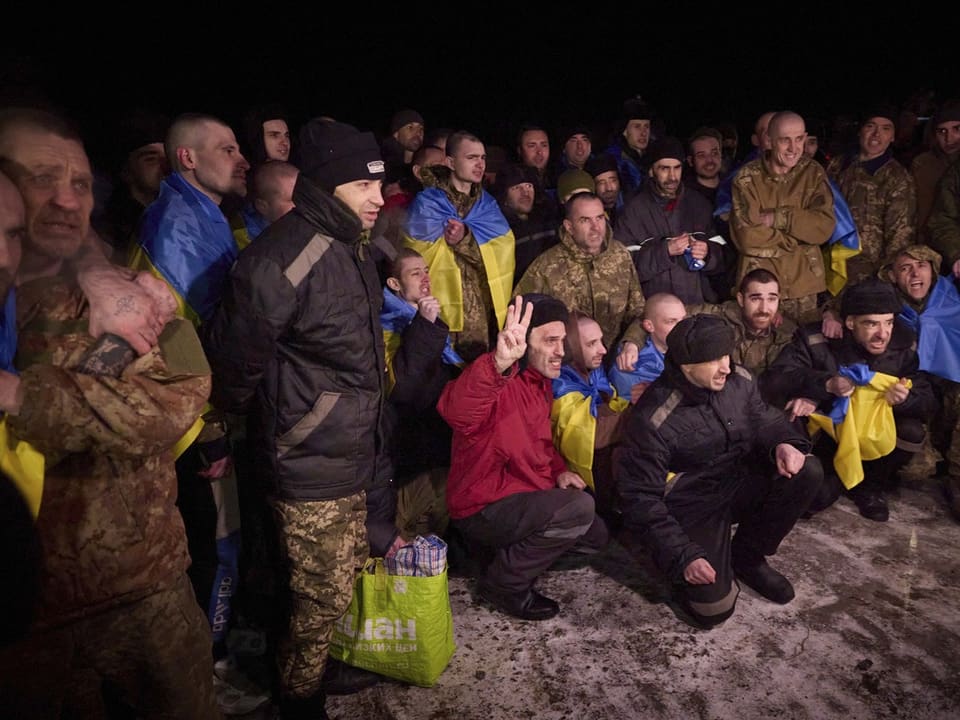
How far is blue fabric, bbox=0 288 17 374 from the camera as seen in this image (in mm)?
1744

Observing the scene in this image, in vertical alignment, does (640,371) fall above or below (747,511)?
above

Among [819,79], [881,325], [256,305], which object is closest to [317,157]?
[256,305]

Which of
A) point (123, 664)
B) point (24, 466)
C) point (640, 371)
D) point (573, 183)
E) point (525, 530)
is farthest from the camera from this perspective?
point (573, 183)

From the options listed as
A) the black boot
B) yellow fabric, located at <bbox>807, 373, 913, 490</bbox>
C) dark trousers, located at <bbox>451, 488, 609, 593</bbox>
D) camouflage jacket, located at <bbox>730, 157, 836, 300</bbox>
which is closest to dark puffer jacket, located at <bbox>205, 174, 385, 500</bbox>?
the black boot

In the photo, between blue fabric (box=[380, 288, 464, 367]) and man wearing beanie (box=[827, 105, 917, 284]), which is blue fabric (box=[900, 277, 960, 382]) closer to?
man wearing beanie (box=[827, 105, 917, 284])

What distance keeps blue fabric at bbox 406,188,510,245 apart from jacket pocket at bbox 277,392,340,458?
8.30 feet

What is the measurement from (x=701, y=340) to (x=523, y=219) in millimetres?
2697

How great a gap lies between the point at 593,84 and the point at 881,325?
37.1 ft

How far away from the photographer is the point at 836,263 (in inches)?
221

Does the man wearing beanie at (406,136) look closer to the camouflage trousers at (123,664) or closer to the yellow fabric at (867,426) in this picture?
the yellow fabric at (867,426)

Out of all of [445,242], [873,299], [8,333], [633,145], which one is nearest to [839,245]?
[873,299]

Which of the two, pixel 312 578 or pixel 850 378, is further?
pixel 850 378

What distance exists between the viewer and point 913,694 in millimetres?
3012

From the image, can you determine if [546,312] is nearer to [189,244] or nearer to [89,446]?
[189,244]
